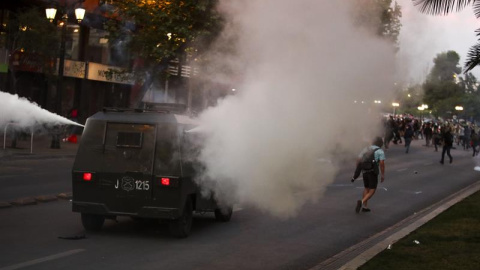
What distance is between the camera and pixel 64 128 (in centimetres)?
3138

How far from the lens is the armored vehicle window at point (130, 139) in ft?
34.4

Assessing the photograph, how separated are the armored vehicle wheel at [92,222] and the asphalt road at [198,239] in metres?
0.17

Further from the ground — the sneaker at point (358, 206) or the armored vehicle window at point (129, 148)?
the armored vehicle window at point (129, 148)

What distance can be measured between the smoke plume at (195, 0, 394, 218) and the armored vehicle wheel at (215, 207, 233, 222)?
118cm

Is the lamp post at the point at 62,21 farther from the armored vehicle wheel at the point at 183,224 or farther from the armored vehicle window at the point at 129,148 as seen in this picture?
the armored vehicle wheel at the point at 183,224

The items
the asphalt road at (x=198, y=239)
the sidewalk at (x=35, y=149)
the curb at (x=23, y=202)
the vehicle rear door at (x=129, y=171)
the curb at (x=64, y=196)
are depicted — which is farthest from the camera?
the sidewalk at (x=35, y=149)

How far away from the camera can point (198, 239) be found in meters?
10.9

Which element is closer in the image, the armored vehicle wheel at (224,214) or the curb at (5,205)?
the armored vehicle wheel at (224,214)

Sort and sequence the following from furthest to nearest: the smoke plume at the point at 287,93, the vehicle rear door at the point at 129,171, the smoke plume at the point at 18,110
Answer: the smoke plume at the point at 18,110 → the vehicle rear door at the point at 129,171 → the smoke plume at the point at 287,93

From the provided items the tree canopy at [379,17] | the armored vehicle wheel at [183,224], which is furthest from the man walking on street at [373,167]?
the armored vehicle wheel at [183,224]

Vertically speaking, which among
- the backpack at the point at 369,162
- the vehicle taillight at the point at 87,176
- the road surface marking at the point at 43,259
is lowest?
the road surface marking at the point at 43,259

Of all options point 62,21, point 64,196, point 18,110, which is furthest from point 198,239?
point 62,21

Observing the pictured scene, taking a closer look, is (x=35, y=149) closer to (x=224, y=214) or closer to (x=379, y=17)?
(x=224, y=214)

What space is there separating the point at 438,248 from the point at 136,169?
4.97 meters
